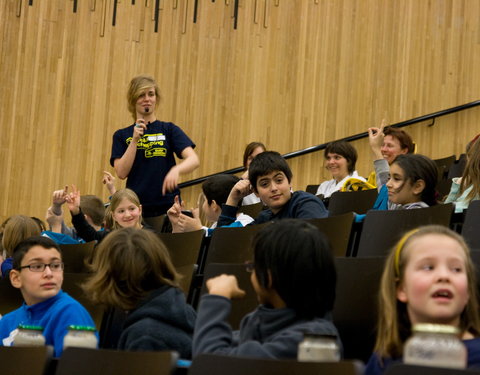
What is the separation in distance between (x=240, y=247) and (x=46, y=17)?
3684 millimetres

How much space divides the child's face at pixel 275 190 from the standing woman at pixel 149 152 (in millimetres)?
912

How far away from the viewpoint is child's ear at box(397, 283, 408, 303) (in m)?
1.59

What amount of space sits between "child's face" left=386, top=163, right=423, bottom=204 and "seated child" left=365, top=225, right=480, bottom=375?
1.22 m

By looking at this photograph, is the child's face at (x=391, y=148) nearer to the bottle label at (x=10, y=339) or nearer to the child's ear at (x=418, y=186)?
the child's ear at (x=418, y=186)

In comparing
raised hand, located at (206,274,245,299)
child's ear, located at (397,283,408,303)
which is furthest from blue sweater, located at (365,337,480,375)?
raised hand, located at (206,274,245,299)

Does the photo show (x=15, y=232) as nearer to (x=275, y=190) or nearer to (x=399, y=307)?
(x=275, y=190)

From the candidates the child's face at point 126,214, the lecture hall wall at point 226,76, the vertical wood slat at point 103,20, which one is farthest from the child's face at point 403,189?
the vertical wood slat at point 103,20

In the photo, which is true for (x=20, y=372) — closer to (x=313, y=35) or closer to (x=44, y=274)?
(x=44, y=274)

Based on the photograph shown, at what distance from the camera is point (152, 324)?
1.99 meters

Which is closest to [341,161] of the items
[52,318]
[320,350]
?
[52,318]

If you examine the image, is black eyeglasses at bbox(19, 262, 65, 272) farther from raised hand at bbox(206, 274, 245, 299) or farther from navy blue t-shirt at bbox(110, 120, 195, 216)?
navy blue t-shirt at bbox(110, 120, 195, 216)

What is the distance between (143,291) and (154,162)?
6.27 feet

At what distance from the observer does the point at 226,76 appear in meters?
5.94

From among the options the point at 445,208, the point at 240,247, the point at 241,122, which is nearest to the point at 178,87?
the point at 241,122
